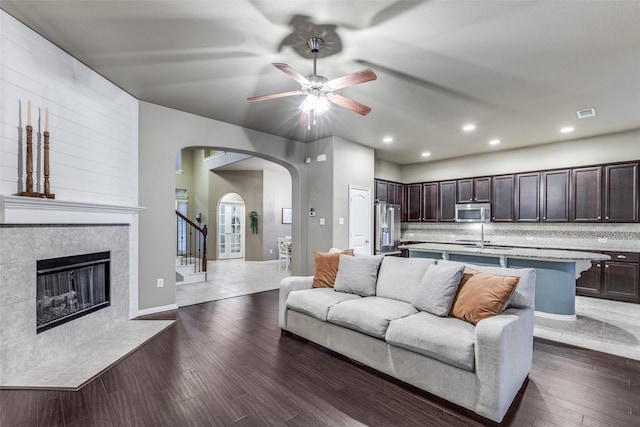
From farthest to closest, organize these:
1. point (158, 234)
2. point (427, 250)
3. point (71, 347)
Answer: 1. point (427, 250)
2. point (158, 234)
3. point (71, 347)

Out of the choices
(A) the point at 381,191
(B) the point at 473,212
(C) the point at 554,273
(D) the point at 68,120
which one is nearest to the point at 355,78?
(D) the point at 68,120

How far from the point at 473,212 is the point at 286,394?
622 cm

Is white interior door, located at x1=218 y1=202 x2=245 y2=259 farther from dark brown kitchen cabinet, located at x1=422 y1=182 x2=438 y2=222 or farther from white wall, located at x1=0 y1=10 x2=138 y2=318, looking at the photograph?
white wall, located at x1=0 y1=10 x2=138 y2=318

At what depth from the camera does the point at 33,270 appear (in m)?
2.70

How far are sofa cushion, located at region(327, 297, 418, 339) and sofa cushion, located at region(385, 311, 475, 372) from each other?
0.09 m

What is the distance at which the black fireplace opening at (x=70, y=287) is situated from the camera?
111 inches

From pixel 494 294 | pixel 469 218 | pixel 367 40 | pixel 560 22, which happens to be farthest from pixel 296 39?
pixel 469 218

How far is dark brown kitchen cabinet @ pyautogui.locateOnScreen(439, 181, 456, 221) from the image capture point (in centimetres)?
744

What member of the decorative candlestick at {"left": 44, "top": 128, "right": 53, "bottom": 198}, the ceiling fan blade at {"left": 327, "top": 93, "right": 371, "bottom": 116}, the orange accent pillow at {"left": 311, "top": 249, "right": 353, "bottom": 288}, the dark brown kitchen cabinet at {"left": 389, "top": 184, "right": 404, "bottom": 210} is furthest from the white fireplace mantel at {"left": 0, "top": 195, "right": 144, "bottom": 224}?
the dark brown kitchen cabinet at {"left": 389, "top": 184, "right": 404, "bottom": 210}

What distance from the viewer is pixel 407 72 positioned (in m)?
3.34

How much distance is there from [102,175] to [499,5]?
4.31 meters

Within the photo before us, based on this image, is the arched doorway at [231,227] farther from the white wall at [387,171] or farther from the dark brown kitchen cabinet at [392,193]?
the dark brown kitchen cabinet at [392,193]

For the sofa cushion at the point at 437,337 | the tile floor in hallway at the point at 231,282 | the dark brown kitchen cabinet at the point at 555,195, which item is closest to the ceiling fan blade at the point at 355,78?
the sofa cushion at the point at 437,337

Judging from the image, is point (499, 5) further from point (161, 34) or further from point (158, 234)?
point (158, 234)
